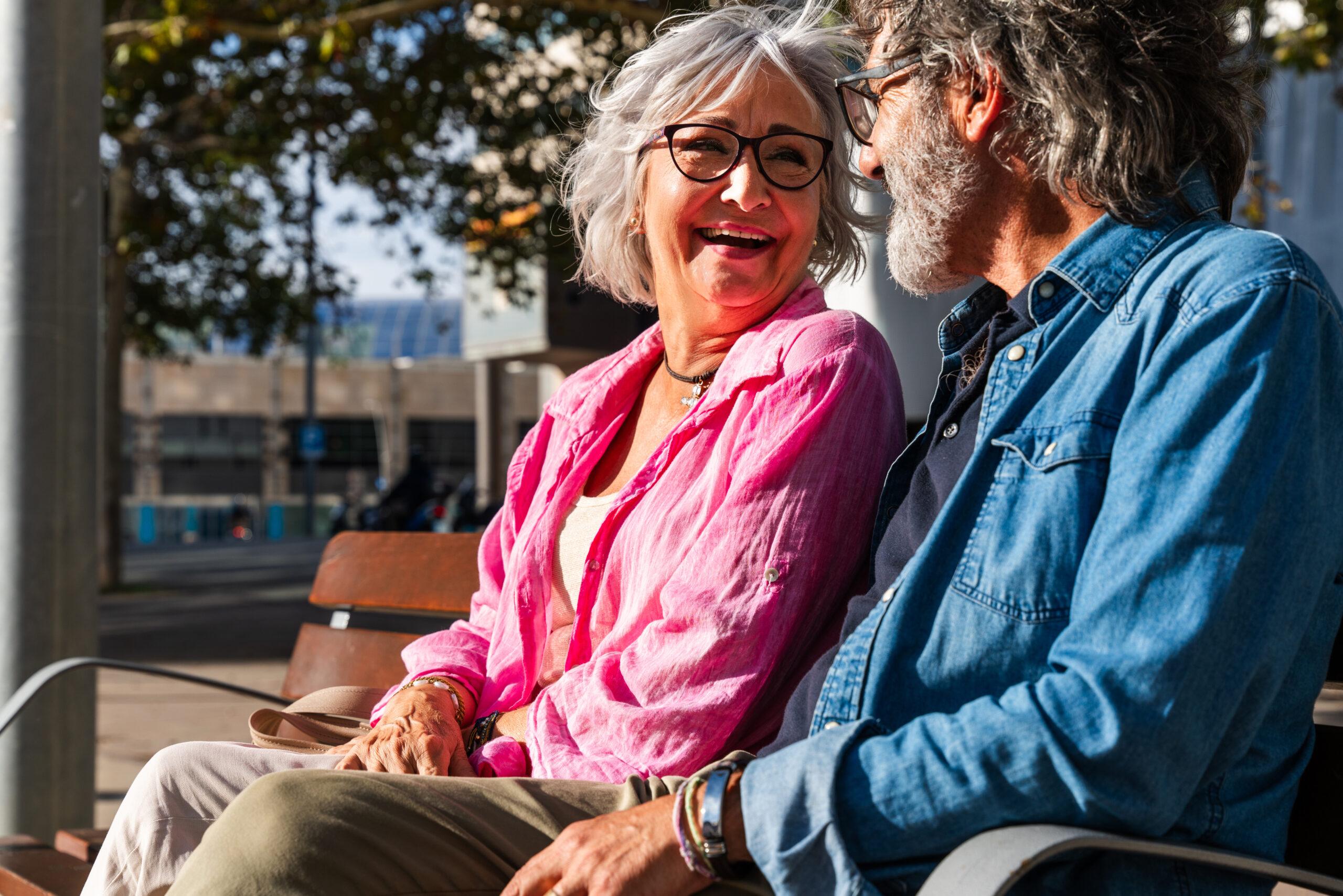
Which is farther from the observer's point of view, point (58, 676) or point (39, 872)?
point (58, 676)

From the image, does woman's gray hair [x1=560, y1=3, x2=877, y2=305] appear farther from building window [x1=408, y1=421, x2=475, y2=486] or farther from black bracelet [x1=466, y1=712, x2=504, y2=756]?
building window [x1=408, y1=421, x2=475, y2=486]

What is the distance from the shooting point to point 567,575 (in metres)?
2.50

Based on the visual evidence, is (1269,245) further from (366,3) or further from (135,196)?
(135,196)

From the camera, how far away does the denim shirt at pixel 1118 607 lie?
143 cm

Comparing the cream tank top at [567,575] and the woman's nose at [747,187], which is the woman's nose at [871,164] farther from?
the cream tank top at [567,575]

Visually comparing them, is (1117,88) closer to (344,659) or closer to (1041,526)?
(1041,526)

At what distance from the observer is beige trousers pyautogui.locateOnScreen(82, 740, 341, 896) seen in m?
2.13

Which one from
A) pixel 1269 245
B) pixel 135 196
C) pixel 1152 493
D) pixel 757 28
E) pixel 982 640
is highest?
pixel 135 196

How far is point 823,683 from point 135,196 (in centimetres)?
1406

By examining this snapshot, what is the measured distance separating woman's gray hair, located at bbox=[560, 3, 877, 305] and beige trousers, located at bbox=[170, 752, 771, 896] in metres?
1.30

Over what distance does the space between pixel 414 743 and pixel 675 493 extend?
600 millimetres

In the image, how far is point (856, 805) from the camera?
1.53m

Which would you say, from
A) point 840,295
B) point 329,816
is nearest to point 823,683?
point 329,816

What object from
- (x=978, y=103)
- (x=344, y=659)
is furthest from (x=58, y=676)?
(x=978, y=103)
